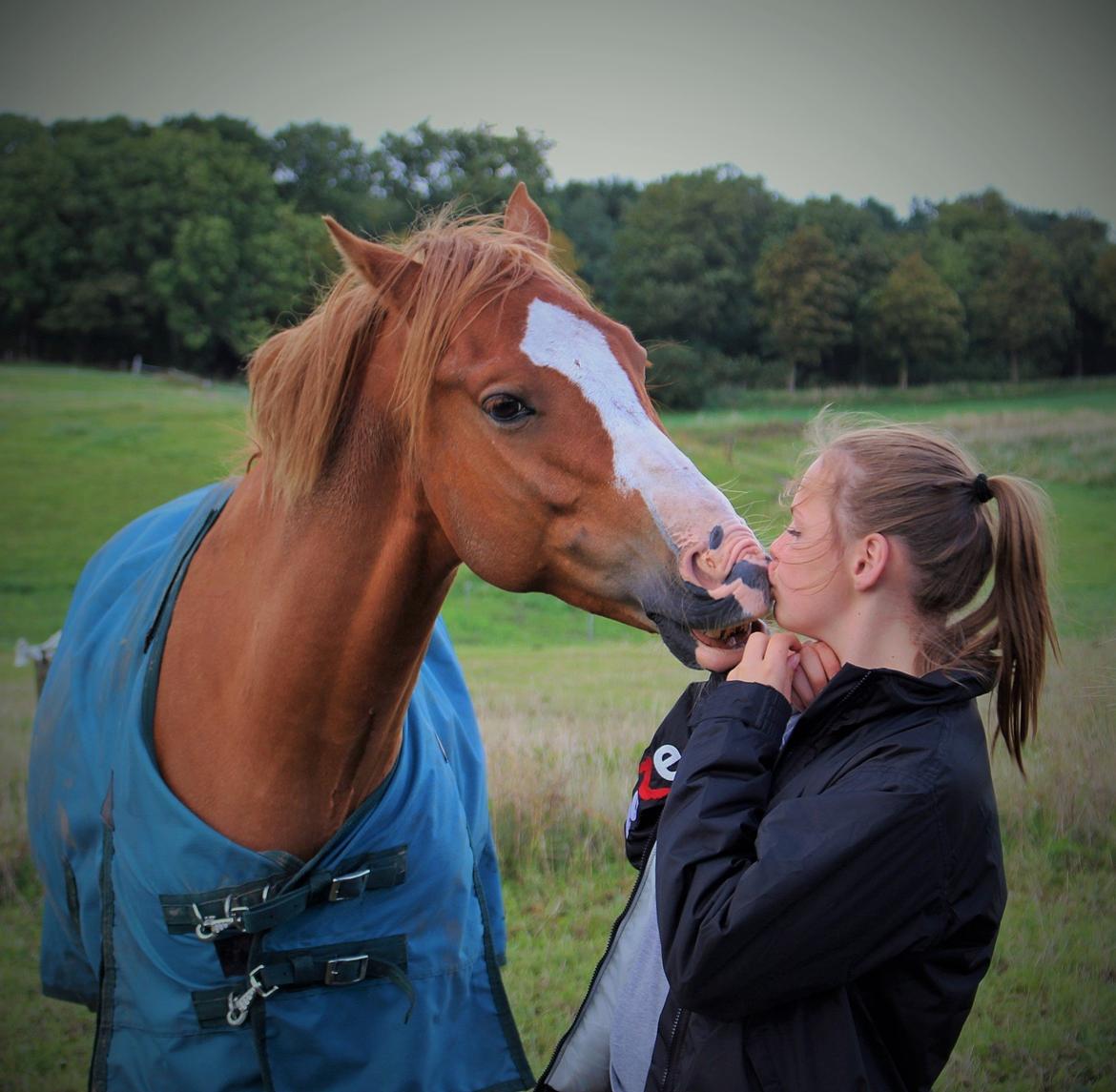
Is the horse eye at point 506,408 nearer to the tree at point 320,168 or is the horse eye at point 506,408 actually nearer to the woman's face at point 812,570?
the woman's face at point 812,570

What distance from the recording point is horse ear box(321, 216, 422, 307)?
1.73 meters

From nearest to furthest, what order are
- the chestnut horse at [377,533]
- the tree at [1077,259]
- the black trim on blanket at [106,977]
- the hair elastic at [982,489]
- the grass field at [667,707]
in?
the hair elastic at [982,489] < the chestnut horse at [377,533] < the black trim on blanket at [106,977] < the grass field at [667,707] < the tree at [1077,259]

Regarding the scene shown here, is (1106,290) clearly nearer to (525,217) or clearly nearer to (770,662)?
(525,217)

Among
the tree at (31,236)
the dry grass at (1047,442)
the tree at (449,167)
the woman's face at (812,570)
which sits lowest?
the woman's face at (812,570)

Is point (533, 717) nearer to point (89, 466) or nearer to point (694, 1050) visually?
point (694, 1050)

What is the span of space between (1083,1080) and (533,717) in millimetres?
3128

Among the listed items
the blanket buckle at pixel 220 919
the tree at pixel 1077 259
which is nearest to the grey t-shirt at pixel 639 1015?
the blanket buckle at pixel 220 919

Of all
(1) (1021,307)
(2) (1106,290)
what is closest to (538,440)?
(2) (1106,290)

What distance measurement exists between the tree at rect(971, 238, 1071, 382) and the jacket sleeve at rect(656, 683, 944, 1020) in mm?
4169

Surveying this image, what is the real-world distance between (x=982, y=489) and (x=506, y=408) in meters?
0.84

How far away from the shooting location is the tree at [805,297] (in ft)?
17.3

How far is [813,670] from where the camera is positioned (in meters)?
1.41

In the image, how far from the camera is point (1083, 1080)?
271cm

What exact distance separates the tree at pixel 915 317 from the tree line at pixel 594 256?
0.04ft
